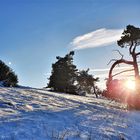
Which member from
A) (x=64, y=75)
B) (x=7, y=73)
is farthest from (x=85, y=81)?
(x=7, y=73)

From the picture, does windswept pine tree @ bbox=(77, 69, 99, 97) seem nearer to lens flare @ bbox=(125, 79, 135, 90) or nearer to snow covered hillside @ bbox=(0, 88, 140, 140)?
lens flare @ bbox=(125, 79, 135, 90)

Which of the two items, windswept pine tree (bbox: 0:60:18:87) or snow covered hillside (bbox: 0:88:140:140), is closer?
snow covered hillside (bbox: 0:88:140:140)

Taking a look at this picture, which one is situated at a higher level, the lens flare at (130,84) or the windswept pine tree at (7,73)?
the windswept pine tree at (7,73)

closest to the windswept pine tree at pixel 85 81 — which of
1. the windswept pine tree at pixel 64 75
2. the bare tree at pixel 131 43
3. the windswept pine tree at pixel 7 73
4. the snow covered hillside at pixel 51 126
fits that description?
the windswept pine tree at pixel 64 75

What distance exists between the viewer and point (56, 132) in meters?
10.4

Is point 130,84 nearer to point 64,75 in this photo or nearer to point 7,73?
point 7,73

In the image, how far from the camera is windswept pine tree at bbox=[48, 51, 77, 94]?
6250 centimetres

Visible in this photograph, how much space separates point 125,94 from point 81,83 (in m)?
44.5

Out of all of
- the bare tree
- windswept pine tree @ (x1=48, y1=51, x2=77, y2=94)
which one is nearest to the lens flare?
the bare tree

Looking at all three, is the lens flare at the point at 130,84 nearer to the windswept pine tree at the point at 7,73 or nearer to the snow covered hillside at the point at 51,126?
the snow covered hillside at the point at 51,126

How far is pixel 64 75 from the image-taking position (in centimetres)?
6341

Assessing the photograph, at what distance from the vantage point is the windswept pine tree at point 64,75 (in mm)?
62500

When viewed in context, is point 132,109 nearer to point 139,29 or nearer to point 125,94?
point 125,94

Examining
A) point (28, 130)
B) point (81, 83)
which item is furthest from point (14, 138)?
point (81, 83)
